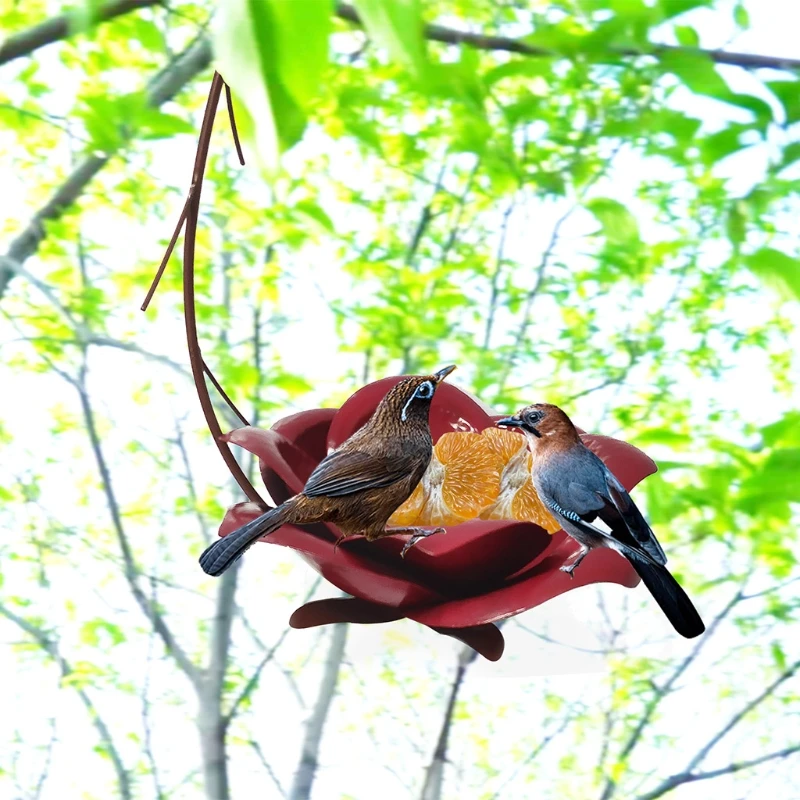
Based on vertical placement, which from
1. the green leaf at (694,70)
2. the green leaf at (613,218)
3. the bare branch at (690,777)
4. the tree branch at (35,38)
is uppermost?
the tree branch at (35,38)

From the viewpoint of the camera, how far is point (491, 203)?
2502 millimetres

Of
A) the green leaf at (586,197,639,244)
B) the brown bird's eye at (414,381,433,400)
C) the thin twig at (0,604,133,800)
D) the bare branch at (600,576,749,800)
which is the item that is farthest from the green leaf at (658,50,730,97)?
the thin twig at (0,604,133,800)

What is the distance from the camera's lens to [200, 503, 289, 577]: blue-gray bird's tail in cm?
47

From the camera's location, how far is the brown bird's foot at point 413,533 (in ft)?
1.93

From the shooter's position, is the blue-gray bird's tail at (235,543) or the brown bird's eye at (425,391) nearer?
the blue-gray bird's tail at (235,543)

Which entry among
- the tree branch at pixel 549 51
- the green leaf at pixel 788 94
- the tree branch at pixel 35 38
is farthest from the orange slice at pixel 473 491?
the tree branch at pixel 35 38

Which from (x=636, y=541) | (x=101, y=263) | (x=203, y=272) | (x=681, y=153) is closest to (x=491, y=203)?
(x=203, y=272)

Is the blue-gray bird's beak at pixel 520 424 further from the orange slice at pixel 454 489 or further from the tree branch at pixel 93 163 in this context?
the tree branch at pixel 93 163

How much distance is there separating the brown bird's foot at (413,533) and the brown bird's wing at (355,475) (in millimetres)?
49

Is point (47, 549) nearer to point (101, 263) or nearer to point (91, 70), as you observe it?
point (101, 263)

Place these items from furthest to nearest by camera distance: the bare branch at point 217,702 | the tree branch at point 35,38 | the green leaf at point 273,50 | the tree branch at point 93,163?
the tree branch at point 93,163
the bare branch at point 217,702
the tree branch at point 35,38
the green leaf at point 273,50

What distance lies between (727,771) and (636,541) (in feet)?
5.97

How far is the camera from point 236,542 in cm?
49

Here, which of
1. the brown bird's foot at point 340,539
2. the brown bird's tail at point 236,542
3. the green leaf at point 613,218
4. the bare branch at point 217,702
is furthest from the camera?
the bare branch at point 217,702
